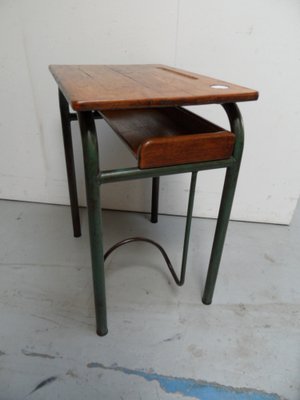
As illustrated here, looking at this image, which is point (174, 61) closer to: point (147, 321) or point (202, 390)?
point (147, 321)

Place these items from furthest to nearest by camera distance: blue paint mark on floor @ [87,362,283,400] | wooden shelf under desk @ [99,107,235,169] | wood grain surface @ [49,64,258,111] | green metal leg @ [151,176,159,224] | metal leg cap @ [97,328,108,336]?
green metal leg @ [151,176,159,224]
metal leg cap @ [97,328,108,336]
blue paint mark on floor @ [87,362,283,400]
wooden shelf under desk @ [99,107,235,169]
wood grain surface @ [49,64,258,111]

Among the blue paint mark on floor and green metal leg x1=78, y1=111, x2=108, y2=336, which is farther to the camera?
the blue paint mark on floor

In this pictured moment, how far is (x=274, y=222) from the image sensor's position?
196 centimetres

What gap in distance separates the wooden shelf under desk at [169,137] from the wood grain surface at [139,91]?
11 cm

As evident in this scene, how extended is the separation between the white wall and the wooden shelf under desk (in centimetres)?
46

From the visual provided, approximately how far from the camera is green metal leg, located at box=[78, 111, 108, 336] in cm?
77

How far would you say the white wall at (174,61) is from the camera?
1422mm

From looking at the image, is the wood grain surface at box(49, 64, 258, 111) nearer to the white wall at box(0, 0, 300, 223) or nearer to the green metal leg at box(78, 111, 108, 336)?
the green metal leg at box(78, 111, 108, 336)

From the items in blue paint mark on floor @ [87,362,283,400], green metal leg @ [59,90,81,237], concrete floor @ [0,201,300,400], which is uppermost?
green metal leg @ [59,90,81,237]

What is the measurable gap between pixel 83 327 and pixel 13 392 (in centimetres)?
31

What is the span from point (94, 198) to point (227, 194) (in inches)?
18.6

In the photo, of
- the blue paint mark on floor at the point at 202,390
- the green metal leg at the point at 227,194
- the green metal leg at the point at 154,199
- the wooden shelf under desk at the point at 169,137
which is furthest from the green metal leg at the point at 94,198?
the green metal leg at the point at 154,199

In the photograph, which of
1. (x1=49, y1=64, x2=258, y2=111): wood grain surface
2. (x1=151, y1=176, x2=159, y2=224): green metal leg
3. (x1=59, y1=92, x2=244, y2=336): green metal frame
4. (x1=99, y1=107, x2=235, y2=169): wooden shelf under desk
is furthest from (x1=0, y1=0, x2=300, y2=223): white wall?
(x1=59, y1=92, x2=244, y2=336): green metal frame

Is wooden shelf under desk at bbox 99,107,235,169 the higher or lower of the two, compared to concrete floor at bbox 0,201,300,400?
higher
